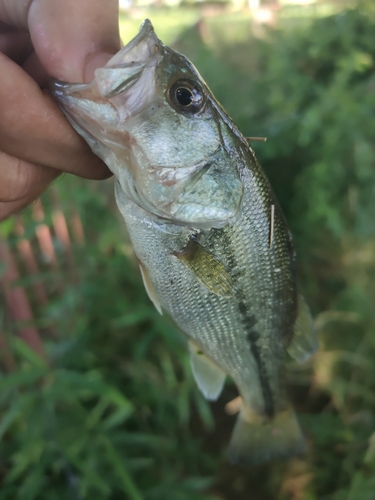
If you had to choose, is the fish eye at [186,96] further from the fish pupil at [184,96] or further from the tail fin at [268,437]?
the tail fin at [268,437]

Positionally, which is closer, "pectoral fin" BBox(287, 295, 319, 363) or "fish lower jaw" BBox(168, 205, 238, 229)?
"fish lower jaw" BBox(168, 205, 238, 229)

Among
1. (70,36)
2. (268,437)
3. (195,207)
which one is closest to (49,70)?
(70,36)

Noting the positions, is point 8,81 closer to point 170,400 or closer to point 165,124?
point 165,124

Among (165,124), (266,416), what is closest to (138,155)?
(165,124)

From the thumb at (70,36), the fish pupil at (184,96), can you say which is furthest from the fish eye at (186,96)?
the thumb at (70,36)

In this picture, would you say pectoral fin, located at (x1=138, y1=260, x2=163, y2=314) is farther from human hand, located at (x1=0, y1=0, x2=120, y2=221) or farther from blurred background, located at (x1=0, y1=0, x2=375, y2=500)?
blurred background, located at (x1=0, y1=0, x2=375, y2=500)

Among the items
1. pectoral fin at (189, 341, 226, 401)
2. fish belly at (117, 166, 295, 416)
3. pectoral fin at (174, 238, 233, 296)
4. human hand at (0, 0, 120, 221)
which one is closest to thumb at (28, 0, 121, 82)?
human hand at (0, 0, 120, 221)
